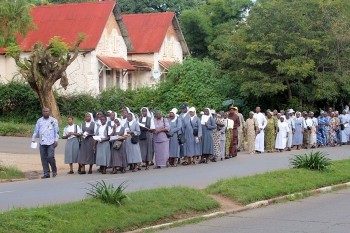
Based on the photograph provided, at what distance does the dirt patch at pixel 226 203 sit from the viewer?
1236 centimetres

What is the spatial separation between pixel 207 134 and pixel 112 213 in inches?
469

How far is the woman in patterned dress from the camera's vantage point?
87.8ft

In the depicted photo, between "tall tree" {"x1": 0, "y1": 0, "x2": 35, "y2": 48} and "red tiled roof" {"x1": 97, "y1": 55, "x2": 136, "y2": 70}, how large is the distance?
42.1 feet

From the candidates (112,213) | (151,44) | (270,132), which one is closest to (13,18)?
(270,132)

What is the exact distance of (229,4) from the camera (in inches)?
2082

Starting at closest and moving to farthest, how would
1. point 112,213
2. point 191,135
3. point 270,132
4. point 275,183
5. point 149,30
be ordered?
1. point 112,213
2. point 275,183
3. point 191,135
4. point 270,132
5. point 149,30

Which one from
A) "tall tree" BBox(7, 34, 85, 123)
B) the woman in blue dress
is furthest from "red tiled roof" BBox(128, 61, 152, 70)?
the woman in blue dress

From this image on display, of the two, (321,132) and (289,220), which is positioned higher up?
(321,132)

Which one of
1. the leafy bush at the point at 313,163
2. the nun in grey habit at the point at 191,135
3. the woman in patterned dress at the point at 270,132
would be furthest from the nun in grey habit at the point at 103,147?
the woman in patterned dress at the point at 270,132

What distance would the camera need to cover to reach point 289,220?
1117 cm

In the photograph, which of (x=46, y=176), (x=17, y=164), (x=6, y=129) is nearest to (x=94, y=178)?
(x=46, y=176)

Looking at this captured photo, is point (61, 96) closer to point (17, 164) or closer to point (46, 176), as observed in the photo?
point (17, 164)

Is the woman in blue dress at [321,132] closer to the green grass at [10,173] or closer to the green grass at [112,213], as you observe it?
the green grass at [10,173]

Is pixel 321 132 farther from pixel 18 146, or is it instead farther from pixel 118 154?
pixel 118 154
